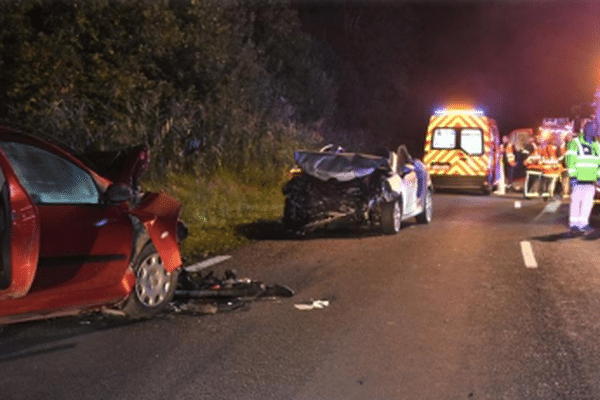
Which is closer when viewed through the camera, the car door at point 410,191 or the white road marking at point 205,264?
the white road marking at point 205,264

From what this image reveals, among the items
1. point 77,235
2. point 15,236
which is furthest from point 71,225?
point 15,236

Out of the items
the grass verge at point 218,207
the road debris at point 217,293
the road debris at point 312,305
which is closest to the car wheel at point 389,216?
the grass verge at point 218,207

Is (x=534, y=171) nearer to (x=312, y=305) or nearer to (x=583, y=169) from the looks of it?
(x=583, y=169)

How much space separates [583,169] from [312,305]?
25.4 feet

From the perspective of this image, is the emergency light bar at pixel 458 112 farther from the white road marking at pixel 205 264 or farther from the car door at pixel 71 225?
the car door at pixel 71 225

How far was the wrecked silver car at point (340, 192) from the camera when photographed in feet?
43.8

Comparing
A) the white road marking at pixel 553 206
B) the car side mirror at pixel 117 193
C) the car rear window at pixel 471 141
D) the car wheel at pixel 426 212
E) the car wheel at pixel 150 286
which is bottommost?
the white road marking at pixel 553 206

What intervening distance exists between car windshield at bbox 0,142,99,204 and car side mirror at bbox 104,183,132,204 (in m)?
0.15

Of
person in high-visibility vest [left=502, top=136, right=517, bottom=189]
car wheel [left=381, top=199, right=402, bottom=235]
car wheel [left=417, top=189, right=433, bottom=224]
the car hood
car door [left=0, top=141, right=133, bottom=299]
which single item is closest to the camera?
car door [left=0, top=141, right=133, bottom=299]

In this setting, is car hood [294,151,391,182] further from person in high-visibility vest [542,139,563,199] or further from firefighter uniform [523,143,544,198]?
firefighter uniform [523,143,544,198]

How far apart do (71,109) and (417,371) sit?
12.1m

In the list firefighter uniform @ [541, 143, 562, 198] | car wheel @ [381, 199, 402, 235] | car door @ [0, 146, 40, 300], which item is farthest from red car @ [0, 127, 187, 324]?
firefighter uniform @ [541, 143, 562, 198]

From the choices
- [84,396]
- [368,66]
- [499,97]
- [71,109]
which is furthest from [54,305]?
[499,97]

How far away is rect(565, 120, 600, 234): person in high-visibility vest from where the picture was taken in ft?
46.0
